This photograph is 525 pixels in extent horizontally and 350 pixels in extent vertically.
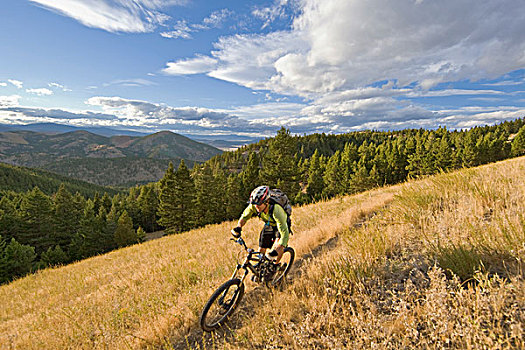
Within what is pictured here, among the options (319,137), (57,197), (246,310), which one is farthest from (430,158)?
(319,137)

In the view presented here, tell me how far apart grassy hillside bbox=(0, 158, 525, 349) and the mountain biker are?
2.47ft

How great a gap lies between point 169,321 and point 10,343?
455 centimetres

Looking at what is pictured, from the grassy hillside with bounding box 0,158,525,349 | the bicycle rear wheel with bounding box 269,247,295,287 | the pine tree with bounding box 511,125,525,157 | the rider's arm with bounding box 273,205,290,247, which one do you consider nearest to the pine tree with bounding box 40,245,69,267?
the grassy hillside with bounding box 0,158,525,349

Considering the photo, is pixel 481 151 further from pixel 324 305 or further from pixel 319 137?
pixel 319 137

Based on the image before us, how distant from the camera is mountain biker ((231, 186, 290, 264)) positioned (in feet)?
13.4

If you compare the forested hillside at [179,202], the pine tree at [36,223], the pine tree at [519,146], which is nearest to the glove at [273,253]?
the forested hillside at [179,202]

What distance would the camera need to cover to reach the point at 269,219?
454cm

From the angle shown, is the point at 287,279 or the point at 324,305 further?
the point at 287,279

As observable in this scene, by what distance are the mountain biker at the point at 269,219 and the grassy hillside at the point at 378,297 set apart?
0.75 meters

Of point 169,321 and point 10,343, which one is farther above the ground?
point 169,321

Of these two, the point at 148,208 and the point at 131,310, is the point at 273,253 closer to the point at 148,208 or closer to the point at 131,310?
the point at 131,310

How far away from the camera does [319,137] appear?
18438cm

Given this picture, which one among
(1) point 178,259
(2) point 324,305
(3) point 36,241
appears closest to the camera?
(2) point 324,305

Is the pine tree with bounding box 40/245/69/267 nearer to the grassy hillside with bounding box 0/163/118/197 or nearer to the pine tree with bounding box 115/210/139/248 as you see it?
the pine tree with bounding box 115/210/139/248
